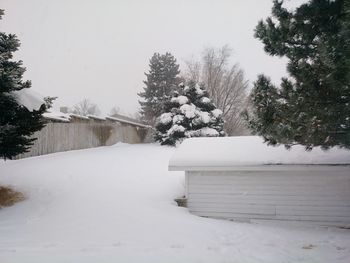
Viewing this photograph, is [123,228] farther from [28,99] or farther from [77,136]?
[77,136]

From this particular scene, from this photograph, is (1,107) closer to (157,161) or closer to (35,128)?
(35,128)

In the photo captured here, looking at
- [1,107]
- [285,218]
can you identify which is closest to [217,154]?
[285,218]

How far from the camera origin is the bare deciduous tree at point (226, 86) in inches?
1455

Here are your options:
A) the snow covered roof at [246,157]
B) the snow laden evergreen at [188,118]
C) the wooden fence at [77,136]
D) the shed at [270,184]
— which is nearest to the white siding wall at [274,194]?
the shed at [270,184]

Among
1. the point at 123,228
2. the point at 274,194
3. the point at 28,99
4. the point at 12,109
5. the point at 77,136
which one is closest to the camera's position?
the point at 123,228

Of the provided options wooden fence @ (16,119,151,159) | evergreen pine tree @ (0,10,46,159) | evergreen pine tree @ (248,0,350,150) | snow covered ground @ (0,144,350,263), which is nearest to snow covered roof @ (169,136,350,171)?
snow covered ground @ (0,144,350,263)

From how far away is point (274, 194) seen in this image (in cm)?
1161

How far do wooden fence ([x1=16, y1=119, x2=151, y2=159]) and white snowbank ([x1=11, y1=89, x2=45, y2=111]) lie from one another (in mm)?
6567

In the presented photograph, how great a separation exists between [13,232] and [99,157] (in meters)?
10.8

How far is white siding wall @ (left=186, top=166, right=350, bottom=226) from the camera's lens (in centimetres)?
1117

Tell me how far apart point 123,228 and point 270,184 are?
16.1 feet

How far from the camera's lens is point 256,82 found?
8.34 meters

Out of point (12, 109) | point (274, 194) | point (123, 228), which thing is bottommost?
point (123, 228)

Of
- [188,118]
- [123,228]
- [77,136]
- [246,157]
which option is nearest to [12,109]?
[123,228]
